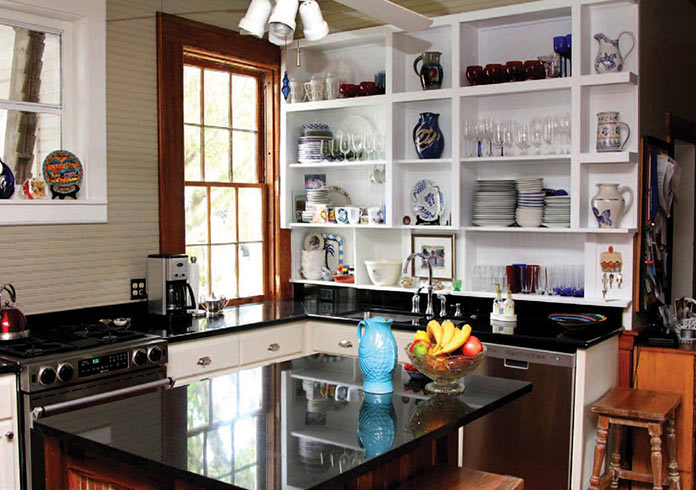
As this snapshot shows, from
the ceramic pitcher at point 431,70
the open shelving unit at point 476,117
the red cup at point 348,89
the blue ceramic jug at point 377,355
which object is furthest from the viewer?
the red cup at point 348,89

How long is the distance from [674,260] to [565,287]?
5.88 feet

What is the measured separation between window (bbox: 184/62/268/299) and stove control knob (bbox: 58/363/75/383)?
1647 millimetres

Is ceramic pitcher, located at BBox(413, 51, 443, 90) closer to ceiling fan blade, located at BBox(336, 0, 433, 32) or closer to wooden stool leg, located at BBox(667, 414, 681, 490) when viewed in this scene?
ceiling fan blade, located at BBox(336, 0, 433, 32)

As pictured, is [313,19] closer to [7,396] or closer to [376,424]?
A: [376,424]

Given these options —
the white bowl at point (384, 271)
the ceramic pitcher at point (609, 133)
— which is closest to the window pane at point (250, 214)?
the white bowl at point (384, 271)

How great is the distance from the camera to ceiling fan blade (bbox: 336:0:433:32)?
379cm

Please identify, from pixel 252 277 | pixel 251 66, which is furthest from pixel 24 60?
pixel 252 277

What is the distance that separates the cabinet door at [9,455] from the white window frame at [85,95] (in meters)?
1.27

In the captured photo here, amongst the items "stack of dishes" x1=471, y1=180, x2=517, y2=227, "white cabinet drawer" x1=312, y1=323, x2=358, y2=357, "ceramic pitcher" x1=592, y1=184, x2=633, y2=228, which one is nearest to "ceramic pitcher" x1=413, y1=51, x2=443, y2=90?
"stack of dishes" x1=471, y1=180, x2=517, y2=227

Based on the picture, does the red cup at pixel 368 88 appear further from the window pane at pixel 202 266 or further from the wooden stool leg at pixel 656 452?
the wooden stool leg at pixel 656 452

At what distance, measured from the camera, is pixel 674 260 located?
5867 millimetres

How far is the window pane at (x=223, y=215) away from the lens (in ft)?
16.9

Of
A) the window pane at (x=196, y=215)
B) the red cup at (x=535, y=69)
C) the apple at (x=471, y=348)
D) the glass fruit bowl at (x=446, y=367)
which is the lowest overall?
the glass fruit bowl at (x=446, y=367)

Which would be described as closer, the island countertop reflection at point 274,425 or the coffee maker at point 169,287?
the island countertop reflection at point 274,425
